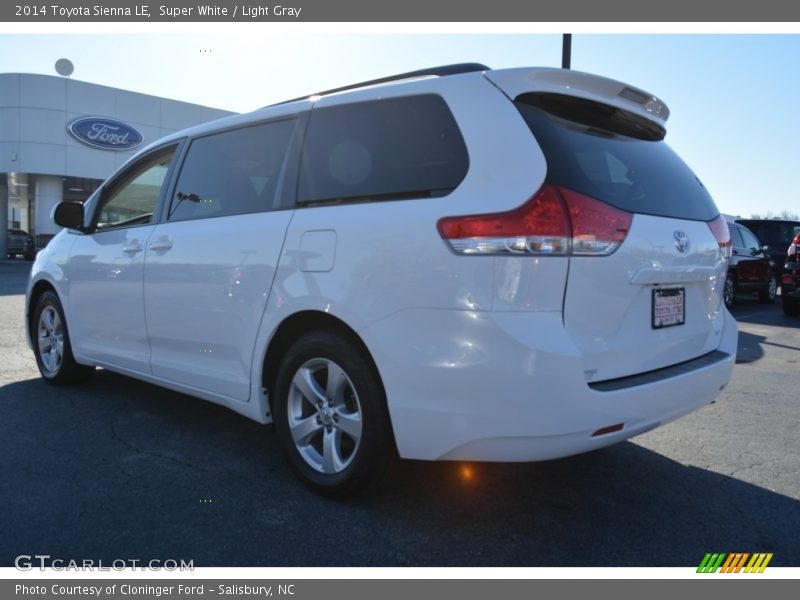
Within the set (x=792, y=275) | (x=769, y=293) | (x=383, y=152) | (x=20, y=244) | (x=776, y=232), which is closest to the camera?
(x=383, y=152)

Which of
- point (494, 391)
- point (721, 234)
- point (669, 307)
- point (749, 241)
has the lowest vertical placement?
point (494, 391)

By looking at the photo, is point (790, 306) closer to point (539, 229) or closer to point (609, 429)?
point (609, 429)

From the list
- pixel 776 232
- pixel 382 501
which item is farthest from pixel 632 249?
pixel 776 232

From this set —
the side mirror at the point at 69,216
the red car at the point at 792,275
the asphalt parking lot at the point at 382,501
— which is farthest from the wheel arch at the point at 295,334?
the red car at the point at 792,275

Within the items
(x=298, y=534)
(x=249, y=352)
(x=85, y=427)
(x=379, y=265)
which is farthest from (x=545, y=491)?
(x=85, y=427)

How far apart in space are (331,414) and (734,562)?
1.74 metres

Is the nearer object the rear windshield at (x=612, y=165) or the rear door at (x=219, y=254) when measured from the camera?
the rear windshield at (x=612, y=165)

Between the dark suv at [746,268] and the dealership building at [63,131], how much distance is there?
2573 centimetres

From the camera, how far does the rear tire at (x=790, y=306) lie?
11634 millimetres

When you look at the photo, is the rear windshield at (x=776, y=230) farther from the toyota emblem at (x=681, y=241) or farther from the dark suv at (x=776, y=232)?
the toyota emblem at (x=681, y=241)

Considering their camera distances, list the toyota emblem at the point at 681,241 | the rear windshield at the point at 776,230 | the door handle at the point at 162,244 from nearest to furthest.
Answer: the toyota emblem at the point at 681,241, the door handle at the point at 162,244, the rear windshield at the point at 776,230

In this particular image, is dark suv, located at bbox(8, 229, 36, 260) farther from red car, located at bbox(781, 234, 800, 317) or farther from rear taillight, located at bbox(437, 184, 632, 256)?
rear taillight, located at bbox(437, 184, 632, 256)

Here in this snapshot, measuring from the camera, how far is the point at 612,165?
8.98 ft

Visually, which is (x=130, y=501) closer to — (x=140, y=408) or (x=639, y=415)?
(x=140, y=408)
